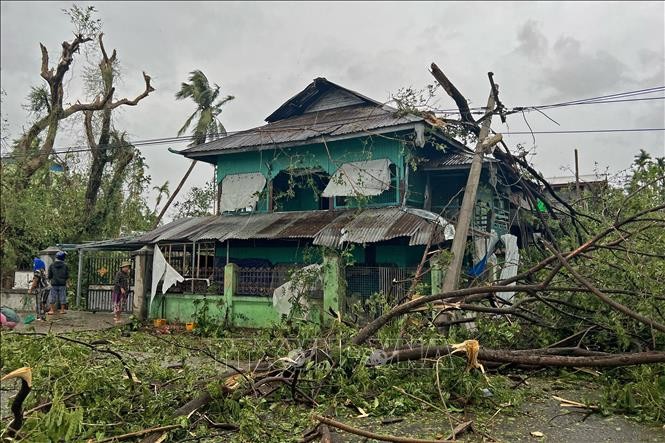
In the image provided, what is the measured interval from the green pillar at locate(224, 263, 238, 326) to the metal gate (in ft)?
13.9

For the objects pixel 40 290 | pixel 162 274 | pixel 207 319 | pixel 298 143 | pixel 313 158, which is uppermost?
pixel 298 143

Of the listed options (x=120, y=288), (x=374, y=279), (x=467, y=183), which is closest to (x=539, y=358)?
(x=467, y=183)

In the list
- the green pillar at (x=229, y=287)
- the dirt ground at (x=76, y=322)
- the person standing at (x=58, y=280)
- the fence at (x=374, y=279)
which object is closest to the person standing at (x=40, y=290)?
the dirt ground at (x=76, y=322)

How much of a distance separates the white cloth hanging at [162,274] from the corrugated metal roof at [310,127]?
11.1 ft

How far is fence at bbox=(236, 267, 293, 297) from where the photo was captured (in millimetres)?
11782

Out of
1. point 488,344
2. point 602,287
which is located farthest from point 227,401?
point 602,287

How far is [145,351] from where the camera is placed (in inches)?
279

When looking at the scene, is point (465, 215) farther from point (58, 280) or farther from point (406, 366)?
point (58, 280)

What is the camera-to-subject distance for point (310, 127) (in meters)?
14.1

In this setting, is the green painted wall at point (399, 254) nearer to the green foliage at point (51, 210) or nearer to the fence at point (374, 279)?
the fence at point (374, 279)

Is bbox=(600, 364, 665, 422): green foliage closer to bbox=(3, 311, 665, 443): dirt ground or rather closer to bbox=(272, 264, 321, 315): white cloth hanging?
bbox=(3, 311, 665, 443): dirt ground

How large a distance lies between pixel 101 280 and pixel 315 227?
27.4 ft

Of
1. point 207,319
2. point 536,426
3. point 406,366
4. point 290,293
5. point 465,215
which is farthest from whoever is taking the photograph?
point 207,319

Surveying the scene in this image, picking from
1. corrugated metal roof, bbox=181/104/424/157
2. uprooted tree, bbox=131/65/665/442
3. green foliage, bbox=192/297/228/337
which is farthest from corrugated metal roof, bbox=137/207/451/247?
uprooted tree, bbox=131/65/665/442
